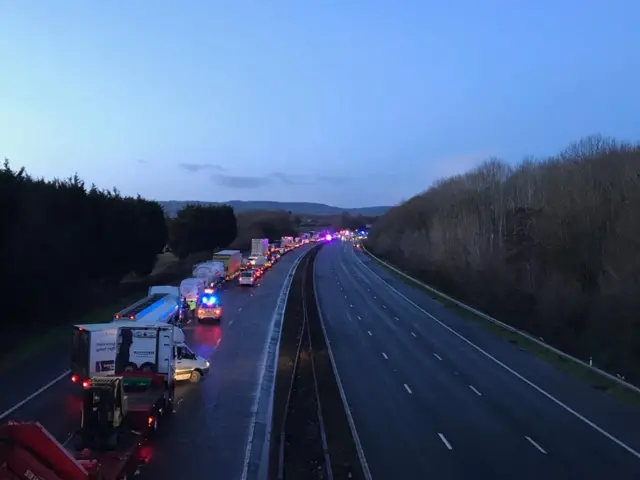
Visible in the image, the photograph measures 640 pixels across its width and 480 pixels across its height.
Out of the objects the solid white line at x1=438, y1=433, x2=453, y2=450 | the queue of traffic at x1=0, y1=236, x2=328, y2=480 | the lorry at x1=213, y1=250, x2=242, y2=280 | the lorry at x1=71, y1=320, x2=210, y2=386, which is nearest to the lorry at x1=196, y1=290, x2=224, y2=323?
the queue of traffic at x1=0, y1=236, x2=328, y2=480

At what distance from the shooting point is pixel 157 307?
1339 inches

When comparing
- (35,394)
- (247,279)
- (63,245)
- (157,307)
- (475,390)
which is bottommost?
(35,394)

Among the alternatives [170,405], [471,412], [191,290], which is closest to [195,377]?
[170,405]

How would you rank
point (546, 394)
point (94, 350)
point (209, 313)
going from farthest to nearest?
point (209, 313) → point (546, 394) → point (94, 350)

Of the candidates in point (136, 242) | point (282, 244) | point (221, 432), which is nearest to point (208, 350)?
point (221, 432)

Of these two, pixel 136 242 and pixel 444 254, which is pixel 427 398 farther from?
pixel 444 254

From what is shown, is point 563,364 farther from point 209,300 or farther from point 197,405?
point 209,300

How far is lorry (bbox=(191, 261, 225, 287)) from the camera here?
2250 inches

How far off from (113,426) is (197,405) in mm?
6299

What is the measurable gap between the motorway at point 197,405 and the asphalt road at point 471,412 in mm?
3527

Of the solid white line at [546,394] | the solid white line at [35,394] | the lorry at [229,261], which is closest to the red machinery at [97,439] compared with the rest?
the solid white line at [35,394]

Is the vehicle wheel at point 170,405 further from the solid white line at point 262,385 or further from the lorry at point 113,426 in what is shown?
the solid white line at point 262,385

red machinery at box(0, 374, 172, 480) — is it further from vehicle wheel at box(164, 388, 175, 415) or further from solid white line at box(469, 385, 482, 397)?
solid white line at box(469, 385, 482, 397)

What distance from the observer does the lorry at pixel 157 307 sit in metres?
30.5
